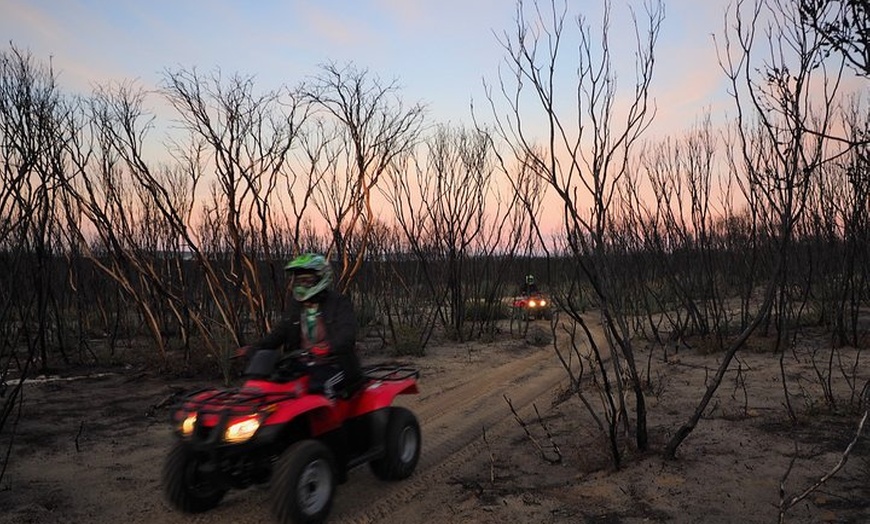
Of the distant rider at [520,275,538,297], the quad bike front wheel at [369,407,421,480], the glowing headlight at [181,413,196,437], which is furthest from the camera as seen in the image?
the distant rider at [520,275,538,297]

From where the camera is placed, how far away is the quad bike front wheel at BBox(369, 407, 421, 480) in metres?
3.89

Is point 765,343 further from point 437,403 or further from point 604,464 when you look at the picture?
point 604,464

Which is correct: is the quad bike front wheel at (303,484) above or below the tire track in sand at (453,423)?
above

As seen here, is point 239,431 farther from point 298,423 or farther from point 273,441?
point 298,423

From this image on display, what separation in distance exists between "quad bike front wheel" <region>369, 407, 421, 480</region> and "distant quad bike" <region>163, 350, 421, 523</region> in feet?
0.47

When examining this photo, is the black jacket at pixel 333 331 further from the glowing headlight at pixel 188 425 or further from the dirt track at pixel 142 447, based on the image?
the dirt track at pixel 142 447

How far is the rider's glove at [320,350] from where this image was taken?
358cm

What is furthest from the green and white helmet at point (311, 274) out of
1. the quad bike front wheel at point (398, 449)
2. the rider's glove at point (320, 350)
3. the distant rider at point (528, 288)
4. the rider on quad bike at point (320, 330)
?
the distant rider at point (528, 288)

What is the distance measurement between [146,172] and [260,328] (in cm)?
250

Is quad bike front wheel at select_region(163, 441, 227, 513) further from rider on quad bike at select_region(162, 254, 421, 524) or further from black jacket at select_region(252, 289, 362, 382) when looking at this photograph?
black jacket at select_region(252, 289, 362, 382)

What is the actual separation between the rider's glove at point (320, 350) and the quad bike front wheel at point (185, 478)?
0.84 meters

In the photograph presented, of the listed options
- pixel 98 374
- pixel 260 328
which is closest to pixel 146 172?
pixel 260 328

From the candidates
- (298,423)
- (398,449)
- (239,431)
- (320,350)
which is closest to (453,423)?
(398,449)

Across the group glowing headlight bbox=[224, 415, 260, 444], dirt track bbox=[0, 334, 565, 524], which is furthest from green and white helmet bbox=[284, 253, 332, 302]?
dirt track bbox=[0, 334, 565, 524]
